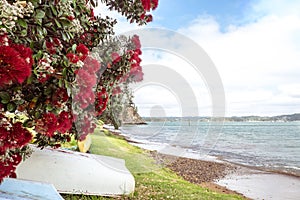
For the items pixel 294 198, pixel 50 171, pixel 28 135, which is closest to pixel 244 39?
pixel 294 198

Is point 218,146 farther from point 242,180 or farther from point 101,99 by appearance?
point 101,99

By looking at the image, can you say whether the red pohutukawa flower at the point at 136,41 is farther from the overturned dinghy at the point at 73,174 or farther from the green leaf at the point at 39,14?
the overturned dinghy at the point at 73,174

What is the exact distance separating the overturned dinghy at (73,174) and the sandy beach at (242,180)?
6.37 m

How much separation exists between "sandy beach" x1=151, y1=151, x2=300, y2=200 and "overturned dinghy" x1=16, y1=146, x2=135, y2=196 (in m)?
6.37

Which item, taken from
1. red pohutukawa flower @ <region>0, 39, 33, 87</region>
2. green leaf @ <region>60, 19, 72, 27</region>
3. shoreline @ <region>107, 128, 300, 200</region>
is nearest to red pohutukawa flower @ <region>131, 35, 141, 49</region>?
green leaf @ <region>60, 19, 72, 27</region>

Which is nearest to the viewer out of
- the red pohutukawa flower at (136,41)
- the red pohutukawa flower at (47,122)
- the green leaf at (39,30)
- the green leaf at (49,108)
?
the green leaf at (39,30)

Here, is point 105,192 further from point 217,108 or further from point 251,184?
point 251,184

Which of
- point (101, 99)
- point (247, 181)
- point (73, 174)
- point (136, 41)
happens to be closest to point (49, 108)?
point (101, 99)

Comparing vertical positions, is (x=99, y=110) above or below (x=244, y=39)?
below

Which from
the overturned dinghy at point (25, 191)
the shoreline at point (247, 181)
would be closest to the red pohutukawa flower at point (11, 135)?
the overturned dinghy at point (25, 191)

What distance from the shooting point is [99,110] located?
10.2ft

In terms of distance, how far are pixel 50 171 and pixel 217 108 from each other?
2.80 meters

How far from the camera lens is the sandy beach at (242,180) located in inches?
435

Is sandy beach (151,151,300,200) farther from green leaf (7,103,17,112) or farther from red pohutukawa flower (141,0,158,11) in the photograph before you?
green leaf (7,103,17,112)
